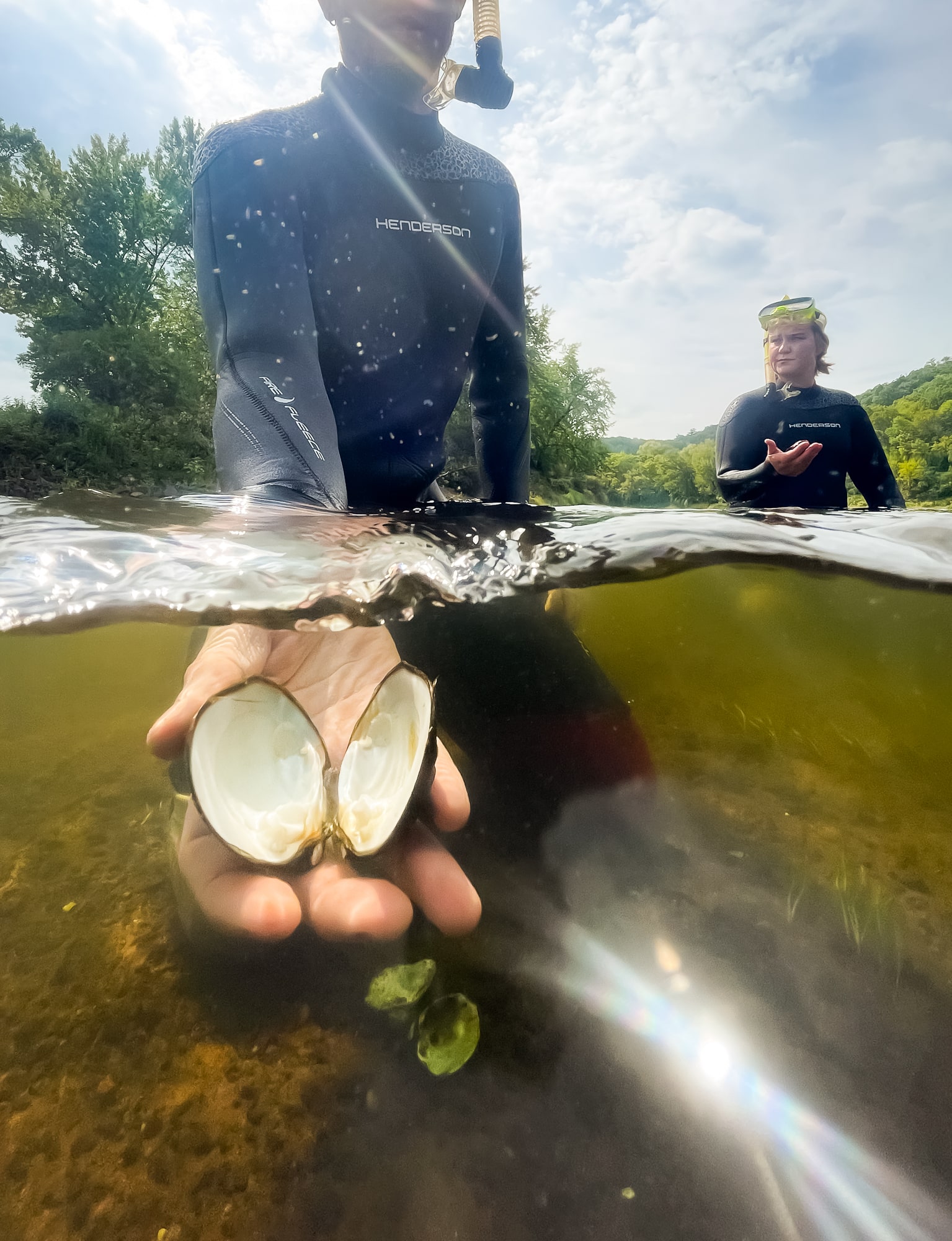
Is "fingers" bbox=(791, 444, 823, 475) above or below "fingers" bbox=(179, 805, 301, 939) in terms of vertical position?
above

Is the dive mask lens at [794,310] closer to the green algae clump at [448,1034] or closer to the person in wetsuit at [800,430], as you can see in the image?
the person in wetsuit at [800,430]

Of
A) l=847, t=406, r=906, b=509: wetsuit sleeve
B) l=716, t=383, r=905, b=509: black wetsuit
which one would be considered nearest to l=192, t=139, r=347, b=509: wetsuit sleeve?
l=716, t=383, r=905, b=509: black wetsuit

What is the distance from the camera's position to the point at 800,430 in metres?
5.88

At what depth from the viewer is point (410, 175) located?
2.77 metres

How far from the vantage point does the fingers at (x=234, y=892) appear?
1.19 meters

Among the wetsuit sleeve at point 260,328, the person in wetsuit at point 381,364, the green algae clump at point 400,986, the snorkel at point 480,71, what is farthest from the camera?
the snorkel at point 480,71

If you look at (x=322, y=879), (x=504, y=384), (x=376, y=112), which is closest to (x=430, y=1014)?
(x=322, y=879)

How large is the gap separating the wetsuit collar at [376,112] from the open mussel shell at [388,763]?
2839mm

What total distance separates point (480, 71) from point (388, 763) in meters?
3.69

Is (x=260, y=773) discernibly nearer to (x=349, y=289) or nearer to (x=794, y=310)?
(x=349, y=289)

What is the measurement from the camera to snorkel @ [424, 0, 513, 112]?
2938 millimetres

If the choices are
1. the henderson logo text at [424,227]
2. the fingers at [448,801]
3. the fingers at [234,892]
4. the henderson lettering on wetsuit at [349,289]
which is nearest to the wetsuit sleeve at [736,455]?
the henderson lettering on wetsuit at [349,289]

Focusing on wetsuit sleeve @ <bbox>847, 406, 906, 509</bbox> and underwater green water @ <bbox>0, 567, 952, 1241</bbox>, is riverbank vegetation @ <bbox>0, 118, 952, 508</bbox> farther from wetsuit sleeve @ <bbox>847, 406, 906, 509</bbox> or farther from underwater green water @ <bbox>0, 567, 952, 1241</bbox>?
underwater green water @ <bbox>0, 567, 952, 1241</bbox>

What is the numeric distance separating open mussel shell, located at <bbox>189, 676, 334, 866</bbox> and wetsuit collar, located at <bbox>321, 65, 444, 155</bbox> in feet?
9.48
